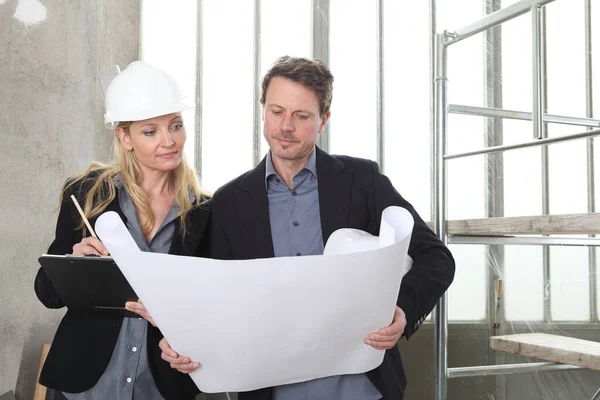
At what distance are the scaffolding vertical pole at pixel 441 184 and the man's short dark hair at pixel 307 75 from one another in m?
0.94

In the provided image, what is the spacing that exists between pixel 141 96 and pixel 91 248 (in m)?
0.51

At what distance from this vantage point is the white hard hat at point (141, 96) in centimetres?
188

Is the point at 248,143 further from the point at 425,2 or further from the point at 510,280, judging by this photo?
the point at 510,280

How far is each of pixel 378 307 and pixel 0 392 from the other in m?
2.80

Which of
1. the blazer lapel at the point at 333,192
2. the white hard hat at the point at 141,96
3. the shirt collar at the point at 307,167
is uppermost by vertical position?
the white hard hat at the point at 141,96

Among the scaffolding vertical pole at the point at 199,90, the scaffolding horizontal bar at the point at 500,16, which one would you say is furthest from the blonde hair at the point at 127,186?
the scaffolding vertical pole at the point at 199,90

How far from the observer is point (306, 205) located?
6.01ft

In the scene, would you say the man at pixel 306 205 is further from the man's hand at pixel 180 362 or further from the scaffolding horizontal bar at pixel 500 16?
the scaffolding horizontal bar at pixel 500 16

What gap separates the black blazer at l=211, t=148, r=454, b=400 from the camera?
65.8 inches

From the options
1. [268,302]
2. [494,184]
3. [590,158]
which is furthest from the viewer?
[494,184]

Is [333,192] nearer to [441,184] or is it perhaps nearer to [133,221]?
[133,221]

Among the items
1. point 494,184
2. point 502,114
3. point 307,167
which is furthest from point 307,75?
point 494,184

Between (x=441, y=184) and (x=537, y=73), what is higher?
(x=537, y=73)

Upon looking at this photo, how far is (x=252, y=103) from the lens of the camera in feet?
14.6
